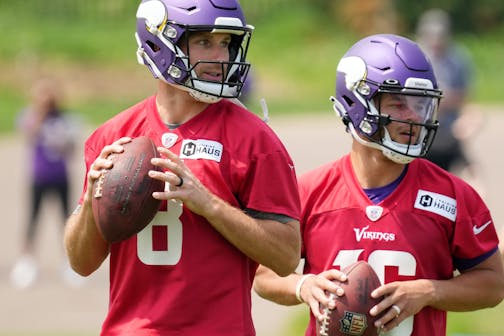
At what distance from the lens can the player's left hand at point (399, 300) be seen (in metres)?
4.91

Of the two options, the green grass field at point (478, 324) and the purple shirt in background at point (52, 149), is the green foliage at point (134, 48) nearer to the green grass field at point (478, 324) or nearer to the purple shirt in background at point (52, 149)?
the purple shirt in background at point (52, 149)

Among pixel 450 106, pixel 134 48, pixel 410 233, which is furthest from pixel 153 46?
pixel 134 48

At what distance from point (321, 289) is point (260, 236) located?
382 millimetres

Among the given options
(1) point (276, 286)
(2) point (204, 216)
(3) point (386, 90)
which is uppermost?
(3) point (386, 90)

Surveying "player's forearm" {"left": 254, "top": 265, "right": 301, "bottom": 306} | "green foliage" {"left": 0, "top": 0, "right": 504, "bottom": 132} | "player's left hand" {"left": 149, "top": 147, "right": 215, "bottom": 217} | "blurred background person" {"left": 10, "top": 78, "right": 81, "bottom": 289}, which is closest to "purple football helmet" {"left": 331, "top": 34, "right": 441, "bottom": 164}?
"player's forearm" {"left": 254, "top": 265, "right": 301, "bottom": 306}

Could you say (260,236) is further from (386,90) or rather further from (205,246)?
(386,90)

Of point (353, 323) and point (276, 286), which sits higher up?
point (353, 323)

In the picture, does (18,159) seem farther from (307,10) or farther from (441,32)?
(307,10)

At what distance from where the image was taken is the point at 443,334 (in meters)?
5.32

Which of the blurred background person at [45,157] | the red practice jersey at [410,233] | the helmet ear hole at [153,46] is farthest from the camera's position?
the blurred background person at [45,157]

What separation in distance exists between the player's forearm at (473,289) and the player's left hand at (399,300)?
0.07m

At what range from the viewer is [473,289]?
5180 mm

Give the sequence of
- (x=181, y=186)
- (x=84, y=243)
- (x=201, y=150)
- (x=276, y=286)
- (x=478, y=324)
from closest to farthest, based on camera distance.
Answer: (x=181, y=186), (x=201, y=150), (x=84, y=243), (x=276, y=286), (x=478, y=324)

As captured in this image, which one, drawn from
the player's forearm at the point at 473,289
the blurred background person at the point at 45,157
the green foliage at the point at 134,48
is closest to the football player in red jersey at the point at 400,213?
the player's forearm at the point at 473,289
